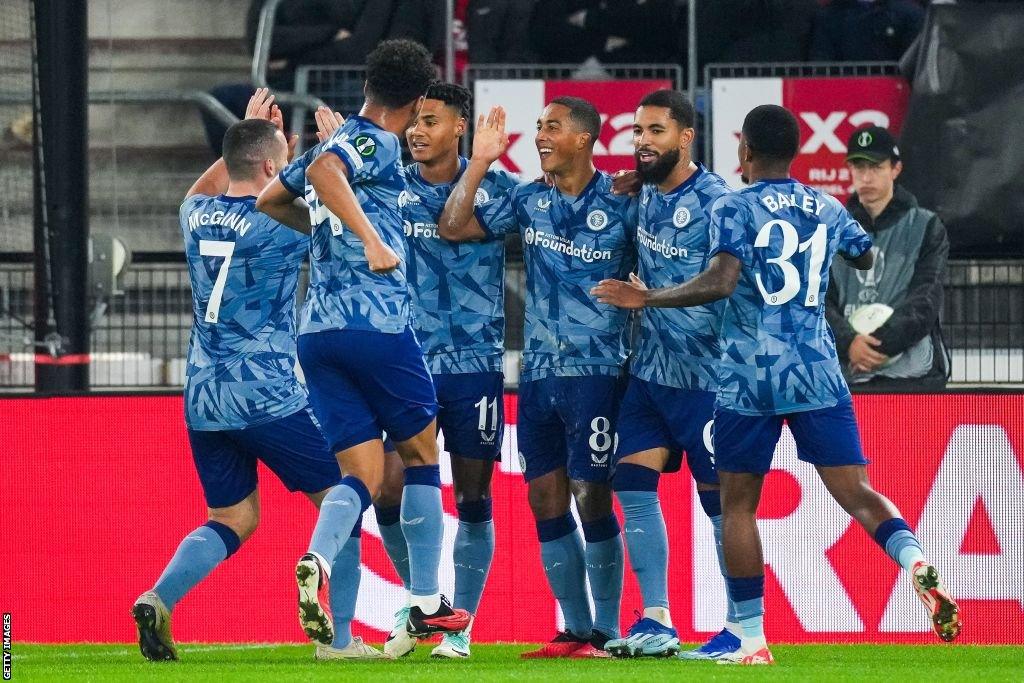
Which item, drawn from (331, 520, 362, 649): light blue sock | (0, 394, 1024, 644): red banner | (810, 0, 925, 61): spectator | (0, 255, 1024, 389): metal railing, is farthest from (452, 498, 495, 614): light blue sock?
(810, 0, 925, 61): spectator

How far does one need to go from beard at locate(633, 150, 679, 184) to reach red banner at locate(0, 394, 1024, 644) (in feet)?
6.12

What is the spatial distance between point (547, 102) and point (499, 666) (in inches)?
217

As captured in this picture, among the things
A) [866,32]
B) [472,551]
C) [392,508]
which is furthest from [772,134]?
[866,32]

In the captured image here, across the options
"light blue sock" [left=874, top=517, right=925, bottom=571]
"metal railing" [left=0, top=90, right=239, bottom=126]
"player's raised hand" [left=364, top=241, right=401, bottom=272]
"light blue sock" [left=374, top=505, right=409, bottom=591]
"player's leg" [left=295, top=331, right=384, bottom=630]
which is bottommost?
"light blue sock" [left=374, top=505, right=409, bottom=591]

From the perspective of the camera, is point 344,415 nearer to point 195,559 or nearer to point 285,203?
point 285,203

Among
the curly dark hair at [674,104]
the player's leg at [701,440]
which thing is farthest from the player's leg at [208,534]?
the curly dark hair at [674,104]

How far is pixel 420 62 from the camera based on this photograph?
22.2ft

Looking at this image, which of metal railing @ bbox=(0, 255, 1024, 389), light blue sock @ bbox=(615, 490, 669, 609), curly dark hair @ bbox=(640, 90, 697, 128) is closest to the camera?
light blue sock @ bbox=(615, 490, 669, 609)

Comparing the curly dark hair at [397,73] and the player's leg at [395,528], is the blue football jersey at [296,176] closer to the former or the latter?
the curly dark hair at [397,73]

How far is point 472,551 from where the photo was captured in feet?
25.4

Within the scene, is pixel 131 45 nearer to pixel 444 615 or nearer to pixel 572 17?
pixel 572 17

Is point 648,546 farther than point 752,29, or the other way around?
point 752,29

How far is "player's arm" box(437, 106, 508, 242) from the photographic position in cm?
739

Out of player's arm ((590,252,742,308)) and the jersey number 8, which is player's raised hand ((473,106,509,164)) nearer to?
player's arm ((590,252,742,308))
